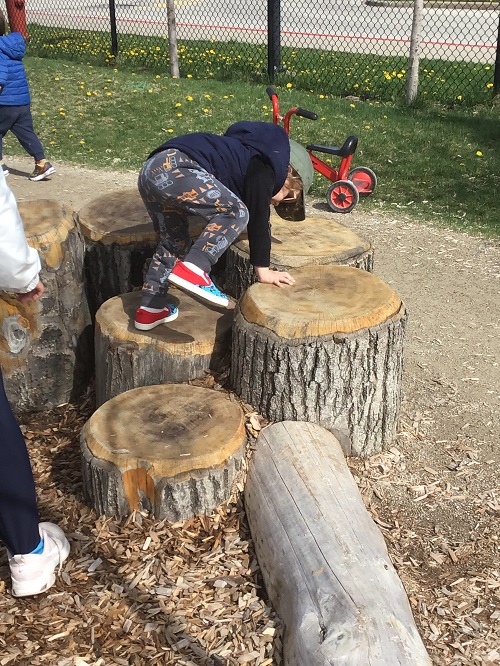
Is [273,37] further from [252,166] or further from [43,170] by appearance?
[252,166]

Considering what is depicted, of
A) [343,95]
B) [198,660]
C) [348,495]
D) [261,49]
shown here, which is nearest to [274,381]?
[348,495]

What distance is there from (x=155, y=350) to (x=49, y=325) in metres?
0.72

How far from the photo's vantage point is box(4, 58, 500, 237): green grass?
707 centimetres

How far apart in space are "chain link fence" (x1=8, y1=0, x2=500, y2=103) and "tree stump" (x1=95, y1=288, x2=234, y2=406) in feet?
23.9

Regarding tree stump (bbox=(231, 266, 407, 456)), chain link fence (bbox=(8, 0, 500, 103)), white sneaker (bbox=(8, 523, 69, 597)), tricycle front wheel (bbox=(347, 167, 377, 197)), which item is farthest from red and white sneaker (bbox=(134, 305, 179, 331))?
chain link fence (bbox=(8, 0, 500, 103))

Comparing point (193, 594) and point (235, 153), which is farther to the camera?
point (235, 153)

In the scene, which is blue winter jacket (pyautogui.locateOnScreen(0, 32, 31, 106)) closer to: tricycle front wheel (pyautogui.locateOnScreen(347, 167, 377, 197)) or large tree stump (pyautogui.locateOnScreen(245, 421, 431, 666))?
tricycle front wheel (pyautogui.locateOnScreen(347, 167, 377, 197))

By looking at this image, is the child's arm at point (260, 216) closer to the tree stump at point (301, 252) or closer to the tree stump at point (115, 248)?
the tree stump at point (301, 252)

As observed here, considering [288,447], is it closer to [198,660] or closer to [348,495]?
[348,495]

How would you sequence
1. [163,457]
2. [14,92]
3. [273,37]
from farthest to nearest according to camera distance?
[273,37], [14,92], [163,457]

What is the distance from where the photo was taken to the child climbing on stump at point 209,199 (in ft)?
11.7

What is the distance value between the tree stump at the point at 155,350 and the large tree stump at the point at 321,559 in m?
0.48

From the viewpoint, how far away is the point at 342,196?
6652mm

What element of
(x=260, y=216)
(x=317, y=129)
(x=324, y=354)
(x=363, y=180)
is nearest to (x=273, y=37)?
(x=317, y=129)
